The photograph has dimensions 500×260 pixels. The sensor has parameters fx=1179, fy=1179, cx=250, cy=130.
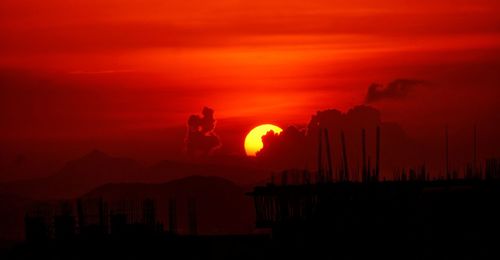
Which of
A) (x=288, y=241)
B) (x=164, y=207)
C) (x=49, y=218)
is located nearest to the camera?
(x=288, y=241)

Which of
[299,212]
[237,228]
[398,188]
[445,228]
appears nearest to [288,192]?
[299,212]

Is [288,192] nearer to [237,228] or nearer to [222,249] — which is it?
[222,249]

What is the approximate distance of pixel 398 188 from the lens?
1390 inches

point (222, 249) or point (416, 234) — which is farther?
point (222, 249)

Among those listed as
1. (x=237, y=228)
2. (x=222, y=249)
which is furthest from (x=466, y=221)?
(x=237, y=228)

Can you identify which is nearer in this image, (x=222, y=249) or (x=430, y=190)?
(x=430, y=190)

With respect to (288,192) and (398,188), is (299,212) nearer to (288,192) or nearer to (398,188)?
(288,192)

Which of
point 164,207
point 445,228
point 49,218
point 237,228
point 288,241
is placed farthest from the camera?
point 164,207

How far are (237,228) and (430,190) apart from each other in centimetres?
13212

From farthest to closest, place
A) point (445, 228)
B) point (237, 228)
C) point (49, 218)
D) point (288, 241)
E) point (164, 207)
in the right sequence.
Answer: point (164, 207), point (237, 228), point (49, 218), point (288, 241), point (445, 228)

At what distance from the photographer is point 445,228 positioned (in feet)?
108

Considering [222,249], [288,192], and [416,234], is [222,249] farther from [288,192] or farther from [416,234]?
[416,234]

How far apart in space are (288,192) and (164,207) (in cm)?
14276

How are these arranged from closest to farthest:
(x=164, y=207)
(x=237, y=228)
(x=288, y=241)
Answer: (x=288, y=241) < (x=237, y=228) < (x=164, y=207)
